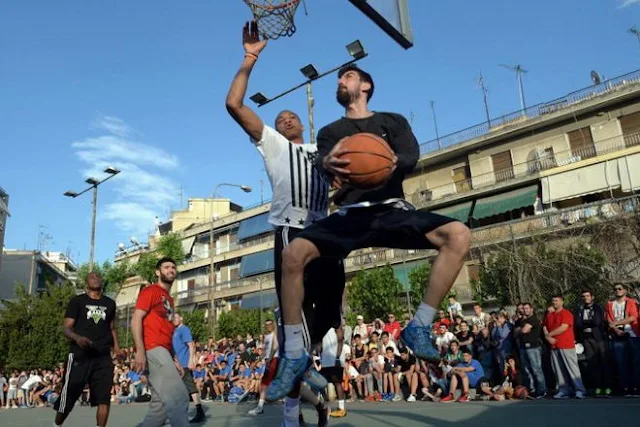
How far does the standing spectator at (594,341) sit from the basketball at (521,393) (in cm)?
118

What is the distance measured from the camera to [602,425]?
5.64 meters

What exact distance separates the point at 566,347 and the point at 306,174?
7.79m

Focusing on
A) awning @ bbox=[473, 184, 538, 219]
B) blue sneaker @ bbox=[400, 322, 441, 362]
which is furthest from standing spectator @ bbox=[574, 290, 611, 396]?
awning @ bbox=[473, 184, 538, 219]

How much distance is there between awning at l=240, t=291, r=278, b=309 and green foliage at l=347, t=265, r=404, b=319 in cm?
1168

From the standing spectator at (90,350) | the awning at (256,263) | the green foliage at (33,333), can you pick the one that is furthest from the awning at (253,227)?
the standing spectator at (90,350)

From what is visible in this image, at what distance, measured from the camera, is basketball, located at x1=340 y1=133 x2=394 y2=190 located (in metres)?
3.27

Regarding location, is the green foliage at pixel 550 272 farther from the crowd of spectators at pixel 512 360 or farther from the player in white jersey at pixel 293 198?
the player in white jersey at pixel 293 198

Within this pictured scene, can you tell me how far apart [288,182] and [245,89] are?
832mm

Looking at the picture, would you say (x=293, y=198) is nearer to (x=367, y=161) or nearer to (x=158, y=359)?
(x=367, y=161)

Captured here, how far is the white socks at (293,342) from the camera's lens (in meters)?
3.56

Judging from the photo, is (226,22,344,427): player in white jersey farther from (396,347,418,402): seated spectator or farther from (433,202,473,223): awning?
(433,202,473,223): awning

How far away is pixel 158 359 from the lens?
536 cm

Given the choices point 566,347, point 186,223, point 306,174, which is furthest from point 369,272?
point 186,223

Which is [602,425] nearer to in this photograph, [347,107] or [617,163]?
[347,107]
